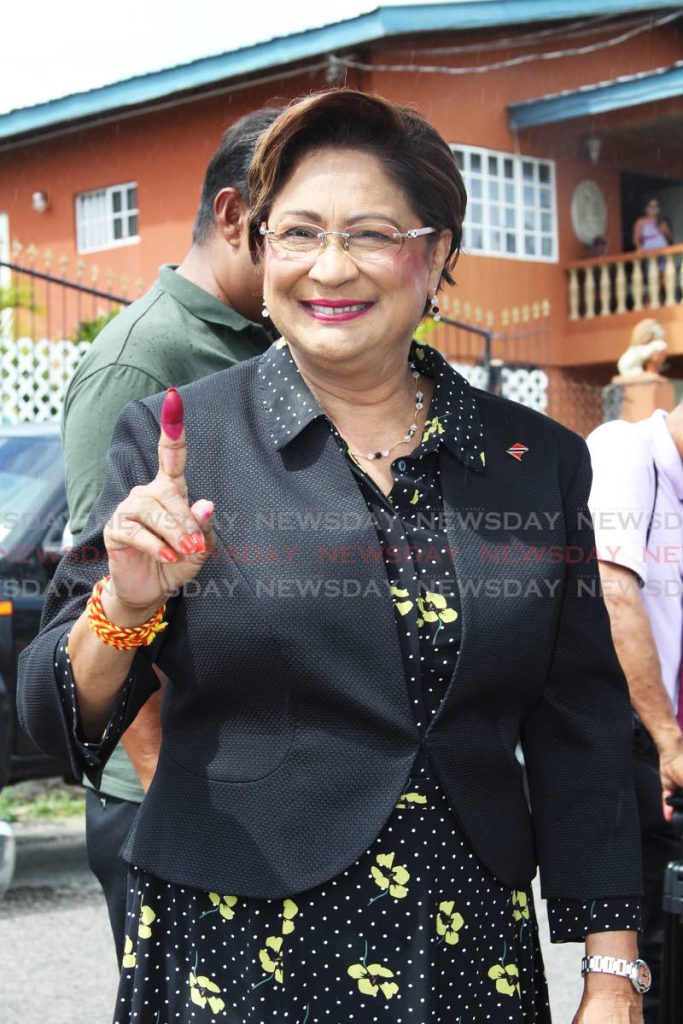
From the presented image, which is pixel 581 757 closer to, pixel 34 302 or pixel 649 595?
pixel 649 595

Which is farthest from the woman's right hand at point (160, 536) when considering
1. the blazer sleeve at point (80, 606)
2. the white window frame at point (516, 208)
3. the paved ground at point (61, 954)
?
the white window frame at point (516, 208)

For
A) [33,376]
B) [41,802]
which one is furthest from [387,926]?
[33,376]

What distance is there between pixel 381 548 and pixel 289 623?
209 mm

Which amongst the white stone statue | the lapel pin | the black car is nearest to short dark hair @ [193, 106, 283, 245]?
the lapel pin

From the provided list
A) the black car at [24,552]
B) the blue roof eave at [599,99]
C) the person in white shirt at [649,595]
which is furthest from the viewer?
the blue roof eave at [599,99]

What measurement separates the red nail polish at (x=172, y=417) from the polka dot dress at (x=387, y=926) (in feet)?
1.29

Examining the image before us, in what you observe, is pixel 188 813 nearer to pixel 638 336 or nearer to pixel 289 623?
pixel 289 623

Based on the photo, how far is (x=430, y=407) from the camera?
2.37m

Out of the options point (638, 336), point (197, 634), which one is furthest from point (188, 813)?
point (638, 336)

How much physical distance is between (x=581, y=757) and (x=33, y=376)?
403 inches

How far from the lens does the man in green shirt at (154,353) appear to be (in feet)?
8.76

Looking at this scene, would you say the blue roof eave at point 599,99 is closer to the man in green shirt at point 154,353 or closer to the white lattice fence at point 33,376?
the white lattice fence at point 33,376

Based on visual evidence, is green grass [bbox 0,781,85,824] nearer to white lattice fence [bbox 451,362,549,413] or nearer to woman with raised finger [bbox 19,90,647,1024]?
woman with raised finger [bbox 19,90,647,1024]

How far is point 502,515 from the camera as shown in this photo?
223 cm
